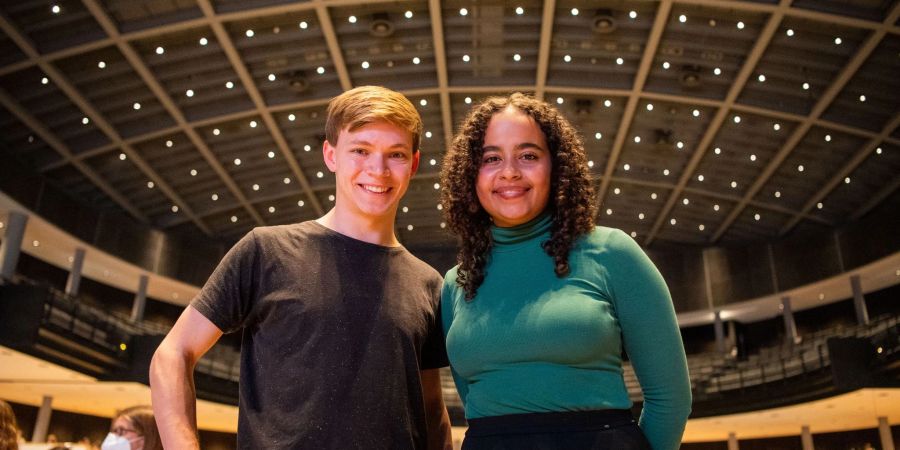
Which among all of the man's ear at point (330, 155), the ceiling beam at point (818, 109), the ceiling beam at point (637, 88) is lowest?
the man's ear at point (330, 155)

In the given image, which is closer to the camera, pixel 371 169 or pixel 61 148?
pixel 371 169

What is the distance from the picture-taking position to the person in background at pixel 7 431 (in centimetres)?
425

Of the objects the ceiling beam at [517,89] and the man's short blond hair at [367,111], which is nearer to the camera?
the man's short blond hair at [367,111]

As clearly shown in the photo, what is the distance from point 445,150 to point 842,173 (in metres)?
12.2

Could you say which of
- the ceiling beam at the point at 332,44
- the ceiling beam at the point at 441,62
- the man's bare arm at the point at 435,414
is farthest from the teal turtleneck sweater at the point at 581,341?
the ceiling beam at the point at 332,44

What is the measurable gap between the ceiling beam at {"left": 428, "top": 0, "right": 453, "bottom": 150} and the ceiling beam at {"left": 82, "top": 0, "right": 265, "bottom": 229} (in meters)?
7.23

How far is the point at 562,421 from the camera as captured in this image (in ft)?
5.50

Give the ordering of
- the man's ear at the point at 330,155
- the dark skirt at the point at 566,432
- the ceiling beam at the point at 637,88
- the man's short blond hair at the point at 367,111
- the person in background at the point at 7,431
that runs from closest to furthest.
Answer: the dark skirt at the point at 566,432 → the man's short blond hair at the point at 367,111 → the man's ear at the point at 330,155 → the person in background at the point at 7,431 → the ceiling beam at the point at 637,88

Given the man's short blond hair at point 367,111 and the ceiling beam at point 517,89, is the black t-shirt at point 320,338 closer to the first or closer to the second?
the man's short blond hair at point 367,111

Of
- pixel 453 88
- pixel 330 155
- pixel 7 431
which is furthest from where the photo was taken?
pixel 453 88

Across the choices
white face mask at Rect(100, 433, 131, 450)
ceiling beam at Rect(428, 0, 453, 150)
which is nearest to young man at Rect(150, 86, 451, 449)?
white face mask at Rect(100, 433, 131, 450)

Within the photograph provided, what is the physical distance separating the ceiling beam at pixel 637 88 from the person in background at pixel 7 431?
1343 centimetres

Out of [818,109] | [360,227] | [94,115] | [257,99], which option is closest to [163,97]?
[94,115]

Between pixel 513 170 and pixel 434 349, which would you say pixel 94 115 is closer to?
pixel 434 349
